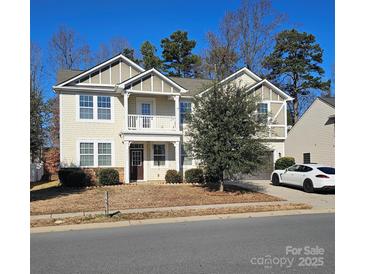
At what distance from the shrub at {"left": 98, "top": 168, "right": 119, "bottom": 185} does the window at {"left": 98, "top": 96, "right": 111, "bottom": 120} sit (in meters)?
3.58

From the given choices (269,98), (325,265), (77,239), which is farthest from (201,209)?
(269,98)

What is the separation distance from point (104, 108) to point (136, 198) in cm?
845

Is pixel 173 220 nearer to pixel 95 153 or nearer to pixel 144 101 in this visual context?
pixel 95 153

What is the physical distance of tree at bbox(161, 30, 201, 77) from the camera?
44688 millimetres

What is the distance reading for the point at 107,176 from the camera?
19.5 meters

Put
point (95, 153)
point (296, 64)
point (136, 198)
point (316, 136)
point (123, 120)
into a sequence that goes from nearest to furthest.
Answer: point (136, 198) → point (95, 153) → point (123, 120) → point (316, 136) → point (296, 64)

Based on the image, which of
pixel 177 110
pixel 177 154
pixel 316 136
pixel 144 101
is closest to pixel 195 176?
pixel 177 154

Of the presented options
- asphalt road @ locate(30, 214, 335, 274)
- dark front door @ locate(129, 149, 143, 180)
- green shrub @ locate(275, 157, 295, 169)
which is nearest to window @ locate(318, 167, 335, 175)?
green shrub @ locate(275, 157, 295, 169)

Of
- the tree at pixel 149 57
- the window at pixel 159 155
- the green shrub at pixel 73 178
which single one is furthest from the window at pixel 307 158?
the tree at pixel 149 57

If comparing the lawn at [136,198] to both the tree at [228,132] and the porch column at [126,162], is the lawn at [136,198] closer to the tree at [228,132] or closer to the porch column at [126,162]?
the tree at [228,132]

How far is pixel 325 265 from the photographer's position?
5.48 meters

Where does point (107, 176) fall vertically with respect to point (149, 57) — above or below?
below

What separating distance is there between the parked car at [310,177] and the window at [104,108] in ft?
37.1

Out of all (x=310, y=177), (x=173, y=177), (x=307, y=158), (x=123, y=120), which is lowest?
(x=173, y=177)
